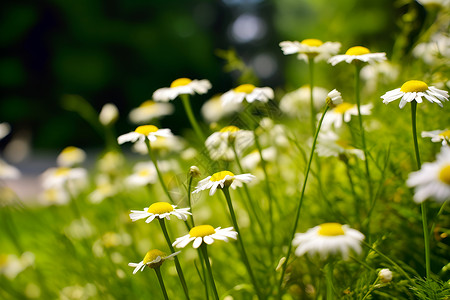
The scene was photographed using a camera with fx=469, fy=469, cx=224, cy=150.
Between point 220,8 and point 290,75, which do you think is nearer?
point 290,75

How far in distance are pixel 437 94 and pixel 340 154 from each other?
214 mm

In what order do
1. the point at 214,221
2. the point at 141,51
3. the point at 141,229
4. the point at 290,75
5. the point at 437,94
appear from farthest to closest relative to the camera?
the point at 141,51, the point at 290,75, the point at 141,229, the point at 214,221, the point at 437,94

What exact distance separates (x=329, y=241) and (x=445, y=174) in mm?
130

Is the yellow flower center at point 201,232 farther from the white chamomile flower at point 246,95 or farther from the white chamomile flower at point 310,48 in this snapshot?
the white chamomile flower at point 310,48

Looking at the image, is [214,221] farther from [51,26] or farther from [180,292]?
[51,26]

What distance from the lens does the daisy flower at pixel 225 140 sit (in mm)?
786

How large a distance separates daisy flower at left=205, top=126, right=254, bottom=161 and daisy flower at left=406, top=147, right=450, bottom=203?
1.22 ft

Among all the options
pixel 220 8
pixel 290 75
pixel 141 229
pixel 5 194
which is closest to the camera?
pixel 5 194

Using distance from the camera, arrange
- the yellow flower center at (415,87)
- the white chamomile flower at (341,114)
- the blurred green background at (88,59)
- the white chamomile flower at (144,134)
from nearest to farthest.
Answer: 1. the yellow flower center at (415,87)
2. the white chamomile flower at (144,134)
3. the white chamomile flower at (341,114)
4. the blurred green background at (88,59)

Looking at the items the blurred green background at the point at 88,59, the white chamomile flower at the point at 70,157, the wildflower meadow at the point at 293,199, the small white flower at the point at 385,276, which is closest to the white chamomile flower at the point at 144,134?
the wildflower meadow at the point at 293,199

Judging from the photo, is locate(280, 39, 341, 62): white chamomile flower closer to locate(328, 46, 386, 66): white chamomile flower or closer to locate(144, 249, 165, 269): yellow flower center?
locate(328, 46, 386, 66): white chamomile flower

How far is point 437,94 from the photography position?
2.16 feet

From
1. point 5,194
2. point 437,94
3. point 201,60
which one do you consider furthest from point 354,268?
point 201,60

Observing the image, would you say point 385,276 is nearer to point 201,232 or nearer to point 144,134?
point 201,232
